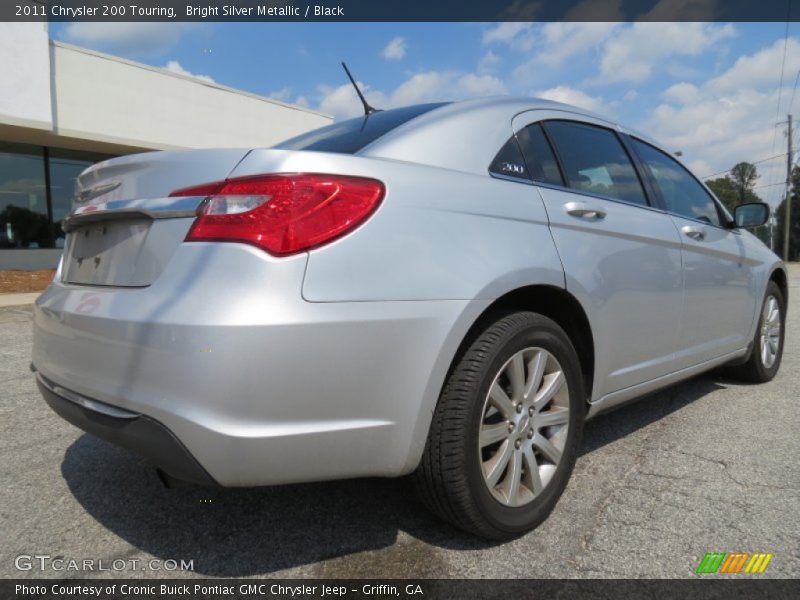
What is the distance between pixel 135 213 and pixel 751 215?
385cm

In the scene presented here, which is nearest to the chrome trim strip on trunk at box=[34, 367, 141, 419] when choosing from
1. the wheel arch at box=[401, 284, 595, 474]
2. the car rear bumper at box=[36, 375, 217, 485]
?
the car rear bumper at box=[36, 375, 217, 485]

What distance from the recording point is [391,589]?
1734 millimetres

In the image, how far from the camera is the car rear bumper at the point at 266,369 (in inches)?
Answer: 58.3

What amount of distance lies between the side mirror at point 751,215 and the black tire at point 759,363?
54cm

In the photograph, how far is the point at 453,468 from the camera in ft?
5.80

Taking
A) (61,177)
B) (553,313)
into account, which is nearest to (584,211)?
(553,313)

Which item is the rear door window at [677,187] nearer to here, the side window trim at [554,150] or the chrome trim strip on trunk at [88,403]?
the side window trim at [554,150]

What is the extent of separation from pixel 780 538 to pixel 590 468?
78 cm

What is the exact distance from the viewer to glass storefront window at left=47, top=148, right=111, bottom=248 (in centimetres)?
1316

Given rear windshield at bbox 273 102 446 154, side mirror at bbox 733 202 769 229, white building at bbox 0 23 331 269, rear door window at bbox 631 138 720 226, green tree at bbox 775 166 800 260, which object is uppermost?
white building at bbox 0 23 331 269

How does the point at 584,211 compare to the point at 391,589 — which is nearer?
the point at 391,589

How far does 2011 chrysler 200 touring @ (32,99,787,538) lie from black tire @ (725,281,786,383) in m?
2.11

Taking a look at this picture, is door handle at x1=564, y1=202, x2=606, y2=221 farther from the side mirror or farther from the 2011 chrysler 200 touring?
the side mirror

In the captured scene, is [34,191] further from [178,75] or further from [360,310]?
[360,310]
